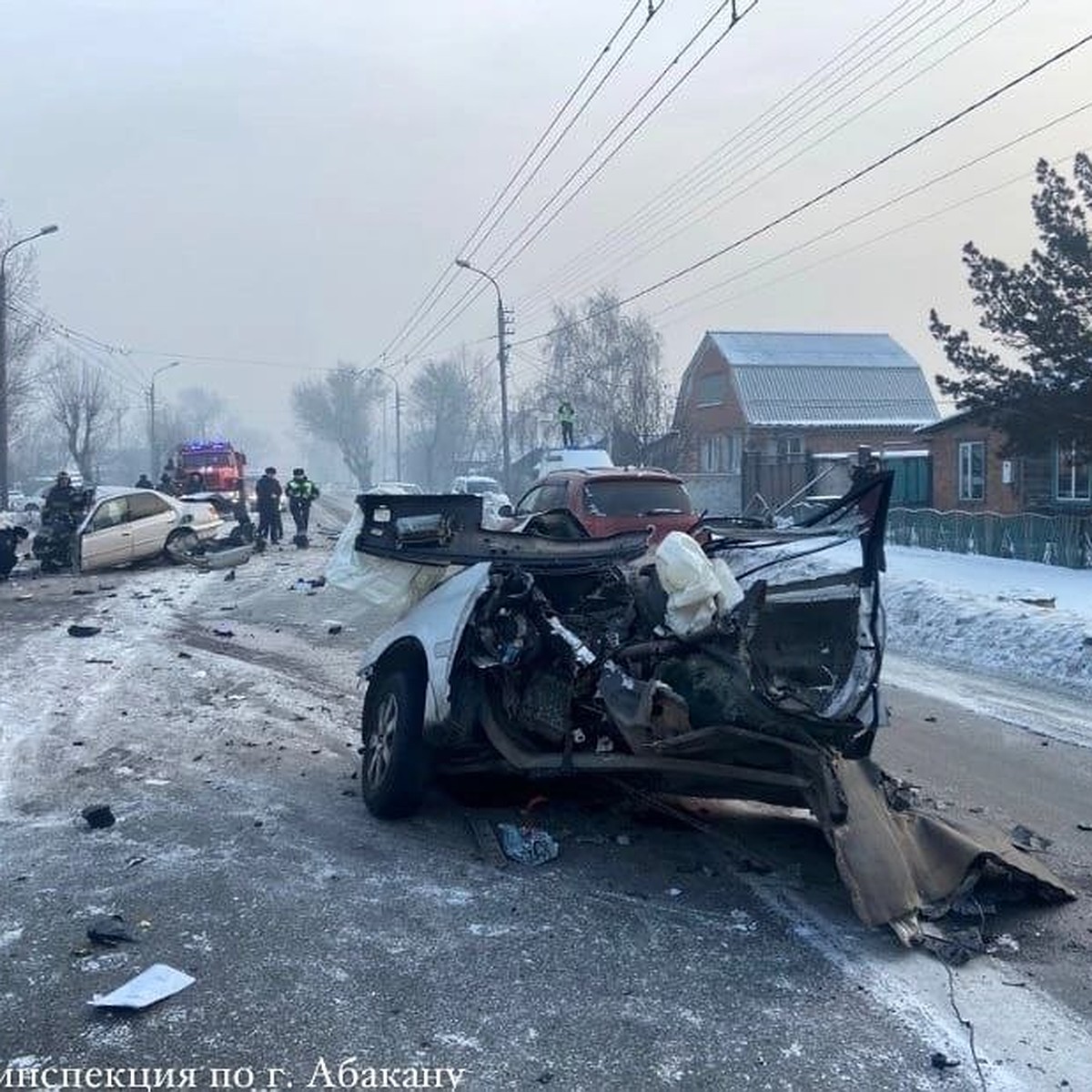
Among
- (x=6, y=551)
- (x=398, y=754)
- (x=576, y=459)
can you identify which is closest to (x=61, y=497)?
(x=6, y=551)

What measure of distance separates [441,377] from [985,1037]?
3781 inches

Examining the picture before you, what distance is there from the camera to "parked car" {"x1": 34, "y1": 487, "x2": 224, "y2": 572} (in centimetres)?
2162

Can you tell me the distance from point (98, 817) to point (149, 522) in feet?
56.8

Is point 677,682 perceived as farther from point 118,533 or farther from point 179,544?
point 179,544

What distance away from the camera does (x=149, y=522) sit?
22469 mm

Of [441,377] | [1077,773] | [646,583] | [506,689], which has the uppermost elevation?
[441,377]

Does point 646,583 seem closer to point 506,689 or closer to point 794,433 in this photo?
point 506,689

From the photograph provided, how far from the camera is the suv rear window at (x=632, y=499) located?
13.4 meters

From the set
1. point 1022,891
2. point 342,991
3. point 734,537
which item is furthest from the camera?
point 734,537

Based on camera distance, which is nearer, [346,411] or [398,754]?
[398,754]

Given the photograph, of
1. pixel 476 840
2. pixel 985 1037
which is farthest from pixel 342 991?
pixel 985 1037

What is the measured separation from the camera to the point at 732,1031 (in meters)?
3.85

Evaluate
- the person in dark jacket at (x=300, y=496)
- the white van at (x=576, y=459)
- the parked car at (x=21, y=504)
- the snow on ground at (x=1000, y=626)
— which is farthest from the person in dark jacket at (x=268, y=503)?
the snow on ground at (x=1000, y=626)

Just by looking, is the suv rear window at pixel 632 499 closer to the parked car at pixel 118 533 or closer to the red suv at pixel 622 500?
the red suv at pixel 622 500
